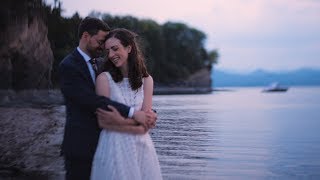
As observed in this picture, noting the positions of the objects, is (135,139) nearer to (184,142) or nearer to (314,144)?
(184,142)

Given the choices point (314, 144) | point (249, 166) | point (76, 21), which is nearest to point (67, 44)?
point (76, 21)

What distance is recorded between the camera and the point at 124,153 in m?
3.15

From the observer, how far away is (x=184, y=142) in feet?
44.1

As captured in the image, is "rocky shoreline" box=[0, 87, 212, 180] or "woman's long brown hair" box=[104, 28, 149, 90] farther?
"rocky shoreline" box=[0, 87, 212, 180]

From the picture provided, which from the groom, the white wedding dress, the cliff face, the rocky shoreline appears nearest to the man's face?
the groom

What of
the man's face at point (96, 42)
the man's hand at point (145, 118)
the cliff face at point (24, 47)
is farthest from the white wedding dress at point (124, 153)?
the cliff face at point (24, 47)

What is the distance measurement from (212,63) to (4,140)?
7842 cm

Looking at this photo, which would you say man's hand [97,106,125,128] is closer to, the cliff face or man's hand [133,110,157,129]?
man's hand [133,110,157,129]

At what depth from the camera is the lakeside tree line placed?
9.83 metres

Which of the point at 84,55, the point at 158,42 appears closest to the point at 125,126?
the point at 84,55

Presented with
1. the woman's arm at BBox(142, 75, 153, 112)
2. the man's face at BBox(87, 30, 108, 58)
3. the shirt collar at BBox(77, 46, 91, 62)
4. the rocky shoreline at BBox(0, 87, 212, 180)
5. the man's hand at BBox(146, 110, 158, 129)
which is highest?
the man's face at BBox(87, 30, 108, 58)

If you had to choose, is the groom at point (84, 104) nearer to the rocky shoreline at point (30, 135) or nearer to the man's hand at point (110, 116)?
the man's hand at point (110, 116)

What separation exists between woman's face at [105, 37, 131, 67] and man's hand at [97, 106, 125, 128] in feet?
1.03

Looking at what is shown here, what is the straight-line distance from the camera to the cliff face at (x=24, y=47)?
1097 cm
